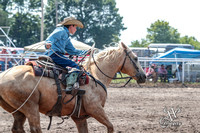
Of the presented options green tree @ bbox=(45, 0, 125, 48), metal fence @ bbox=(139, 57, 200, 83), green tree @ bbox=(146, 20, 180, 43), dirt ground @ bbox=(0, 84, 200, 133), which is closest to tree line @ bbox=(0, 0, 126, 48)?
green tree @ bbox=(45, 0, 125, 48)

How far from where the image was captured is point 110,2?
5619 centimetres

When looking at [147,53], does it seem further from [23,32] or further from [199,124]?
[23,32]

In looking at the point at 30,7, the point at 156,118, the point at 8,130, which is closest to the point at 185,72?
the point at 156,118

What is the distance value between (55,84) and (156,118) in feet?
12.9

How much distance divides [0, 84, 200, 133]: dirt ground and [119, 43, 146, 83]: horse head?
137 centimetres

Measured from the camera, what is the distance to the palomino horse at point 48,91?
5.29 m

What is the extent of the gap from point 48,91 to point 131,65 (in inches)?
76.7

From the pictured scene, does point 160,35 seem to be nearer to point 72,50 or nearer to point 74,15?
point 74,15

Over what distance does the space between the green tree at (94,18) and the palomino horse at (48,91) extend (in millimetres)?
43695

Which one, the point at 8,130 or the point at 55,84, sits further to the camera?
the point at 8,130

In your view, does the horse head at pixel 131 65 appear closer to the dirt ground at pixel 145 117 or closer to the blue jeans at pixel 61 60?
the blue jeans at pixel 61 60

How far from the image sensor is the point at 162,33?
69.1m

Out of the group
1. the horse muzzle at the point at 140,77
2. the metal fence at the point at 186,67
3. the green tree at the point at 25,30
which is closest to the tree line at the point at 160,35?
the green tree at the point at 25,30

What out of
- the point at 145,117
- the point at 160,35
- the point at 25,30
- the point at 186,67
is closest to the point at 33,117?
the point at 145,117
